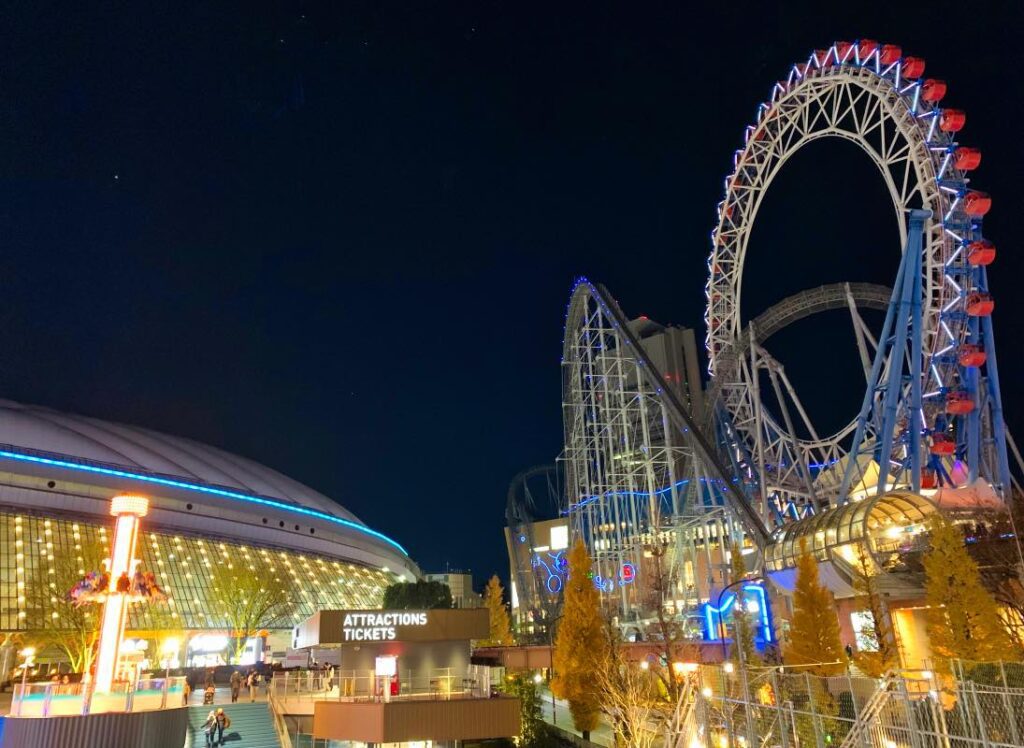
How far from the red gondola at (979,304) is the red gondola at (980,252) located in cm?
163

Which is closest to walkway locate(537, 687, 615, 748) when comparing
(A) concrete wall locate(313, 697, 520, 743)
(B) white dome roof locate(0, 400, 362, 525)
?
(A) concrete wall locate(313, 697, 520, 743)

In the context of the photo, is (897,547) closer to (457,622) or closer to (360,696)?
(457,622)

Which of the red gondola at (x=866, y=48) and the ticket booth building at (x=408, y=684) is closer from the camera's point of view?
the ticket booth building at (x=408, y=684)

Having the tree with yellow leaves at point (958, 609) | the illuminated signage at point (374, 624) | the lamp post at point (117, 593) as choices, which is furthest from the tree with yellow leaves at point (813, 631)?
the lamp post at point (117, 593)

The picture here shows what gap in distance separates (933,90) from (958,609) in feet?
87.1

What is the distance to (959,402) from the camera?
37.7 meters

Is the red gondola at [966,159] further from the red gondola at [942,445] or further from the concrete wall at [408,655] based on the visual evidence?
the concrete wall at [408,655]

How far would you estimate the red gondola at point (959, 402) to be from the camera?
1483 inches

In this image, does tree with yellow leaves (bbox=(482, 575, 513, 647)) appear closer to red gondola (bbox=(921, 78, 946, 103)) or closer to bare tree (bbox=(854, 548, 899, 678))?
bare tree (bbox=(854, 548, 899, 678))

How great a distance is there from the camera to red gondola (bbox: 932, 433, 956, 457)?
1497 inches

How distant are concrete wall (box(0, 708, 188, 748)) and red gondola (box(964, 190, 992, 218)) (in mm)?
40189

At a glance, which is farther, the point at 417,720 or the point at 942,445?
the point at 942,445

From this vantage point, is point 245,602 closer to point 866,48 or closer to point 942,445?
point 942,445

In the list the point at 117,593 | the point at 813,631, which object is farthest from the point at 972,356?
the point at 117,593
